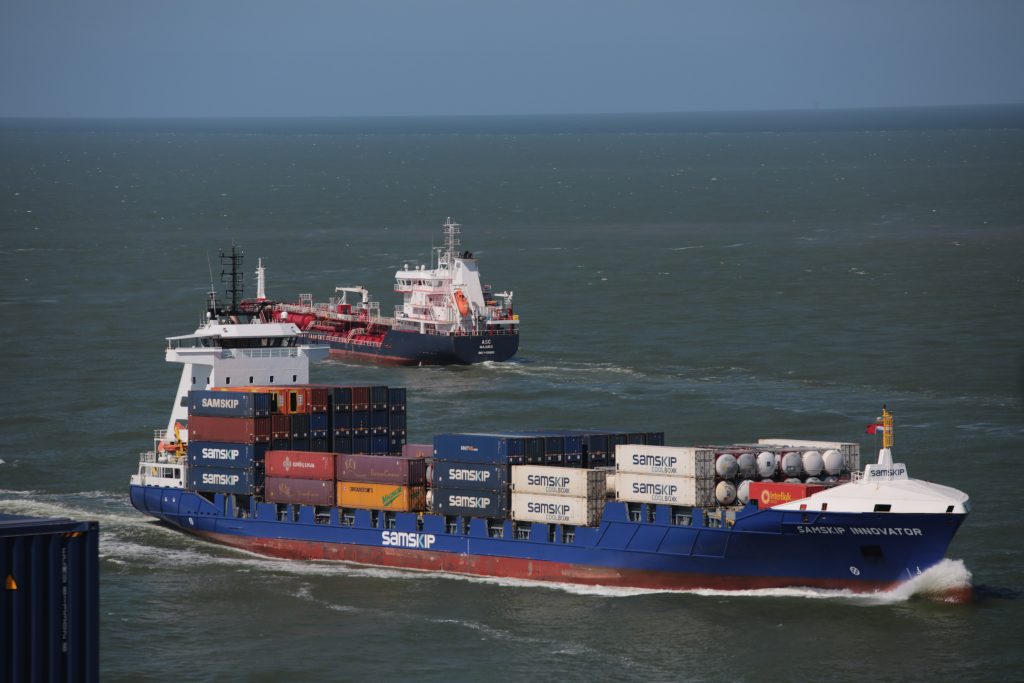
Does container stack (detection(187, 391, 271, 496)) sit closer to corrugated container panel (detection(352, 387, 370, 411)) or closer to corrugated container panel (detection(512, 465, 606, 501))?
corrugated container panel (detection(352, 387, 370, 411))

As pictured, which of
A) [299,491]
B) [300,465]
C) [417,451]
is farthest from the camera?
[417,451]

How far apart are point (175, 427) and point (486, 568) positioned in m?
15.6

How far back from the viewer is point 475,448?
186ft

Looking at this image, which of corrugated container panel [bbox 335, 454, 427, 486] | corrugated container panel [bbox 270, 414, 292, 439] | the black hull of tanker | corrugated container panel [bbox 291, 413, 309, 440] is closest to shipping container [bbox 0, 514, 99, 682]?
corrugated container panel [bbox 335, 454, 427, 486]

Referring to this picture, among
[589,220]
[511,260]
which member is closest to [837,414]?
[511,260]

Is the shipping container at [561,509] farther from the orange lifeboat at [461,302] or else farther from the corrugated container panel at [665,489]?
the orange lifeboat at [461,302]

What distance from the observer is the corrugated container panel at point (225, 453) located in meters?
61.6

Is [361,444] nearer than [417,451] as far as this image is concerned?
Yes

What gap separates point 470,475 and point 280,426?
7.90 m

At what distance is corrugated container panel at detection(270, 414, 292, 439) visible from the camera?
61.4 m

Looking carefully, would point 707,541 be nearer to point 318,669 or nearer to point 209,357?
point 318,669

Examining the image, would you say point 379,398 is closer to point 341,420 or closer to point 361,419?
point 361,419

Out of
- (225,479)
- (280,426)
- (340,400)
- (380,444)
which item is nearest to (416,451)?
(380,444)

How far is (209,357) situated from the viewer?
218 ft
